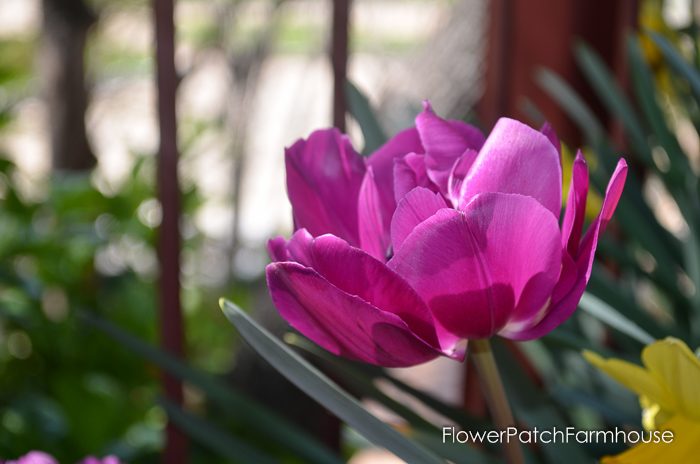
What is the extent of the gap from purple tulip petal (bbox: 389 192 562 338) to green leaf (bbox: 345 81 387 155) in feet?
0.55

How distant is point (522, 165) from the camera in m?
0.27

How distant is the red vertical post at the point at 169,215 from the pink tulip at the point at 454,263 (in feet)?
0.86

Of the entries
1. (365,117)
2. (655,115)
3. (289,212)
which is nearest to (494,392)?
(365,117)

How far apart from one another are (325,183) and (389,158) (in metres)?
0.03

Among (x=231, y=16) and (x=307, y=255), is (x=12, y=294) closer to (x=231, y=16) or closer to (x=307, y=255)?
(x=307, y=255)

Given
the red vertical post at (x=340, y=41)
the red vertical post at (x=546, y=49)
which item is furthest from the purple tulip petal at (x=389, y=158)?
the red vertical post at (x=546, y=49)

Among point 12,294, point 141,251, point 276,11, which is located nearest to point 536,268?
point 12,294

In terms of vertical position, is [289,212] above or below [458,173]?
below

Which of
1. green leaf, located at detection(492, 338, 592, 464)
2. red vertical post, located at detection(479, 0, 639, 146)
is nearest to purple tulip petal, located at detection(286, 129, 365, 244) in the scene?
green leaf, located at detection(492, 338, 592, 464)

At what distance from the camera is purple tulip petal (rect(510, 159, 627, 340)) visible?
0.25m

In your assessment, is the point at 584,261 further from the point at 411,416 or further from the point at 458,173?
the point at 411,416

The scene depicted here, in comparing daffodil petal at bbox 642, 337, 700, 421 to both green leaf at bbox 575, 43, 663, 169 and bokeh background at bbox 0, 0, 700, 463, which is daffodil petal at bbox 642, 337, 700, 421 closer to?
bokeh background at bbox 0, 0, 700, 463

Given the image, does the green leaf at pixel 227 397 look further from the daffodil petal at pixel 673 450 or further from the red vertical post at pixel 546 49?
the red vertical post at pixel 546 49

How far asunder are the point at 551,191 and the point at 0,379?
2.28ft
